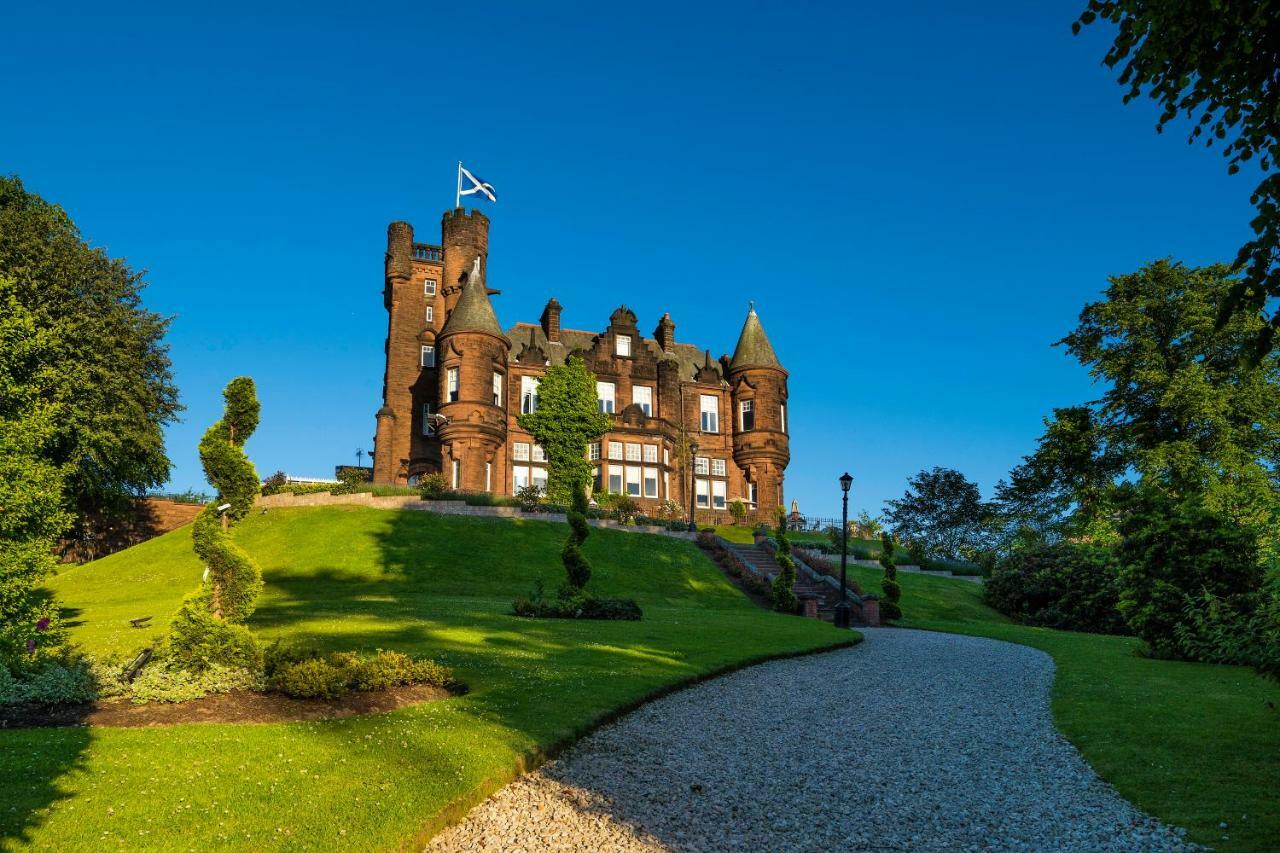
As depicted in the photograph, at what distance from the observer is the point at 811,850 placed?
795cm

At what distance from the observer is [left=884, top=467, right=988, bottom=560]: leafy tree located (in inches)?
2923

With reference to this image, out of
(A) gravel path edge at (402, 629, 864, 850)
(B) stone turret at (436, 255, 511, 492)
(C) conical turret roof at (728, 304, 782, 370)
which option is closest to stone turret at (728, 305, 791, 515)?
(C) conical turret roof at (728, 304, 782, 370)

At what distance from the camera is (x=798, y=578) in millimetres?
38656

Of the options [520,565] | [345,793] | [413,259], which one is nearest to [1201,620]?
[345,793]

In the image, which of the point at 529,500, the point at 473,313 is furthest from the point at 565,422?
the point at 529,500

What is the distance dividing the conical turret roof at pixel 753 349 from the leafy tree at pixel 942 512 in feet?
75.4

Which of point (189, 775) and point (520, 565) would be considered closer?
point (189, 775)

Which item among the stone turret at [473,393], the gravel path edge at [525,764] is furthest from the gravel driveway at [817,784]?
the stone turret at [473,393]

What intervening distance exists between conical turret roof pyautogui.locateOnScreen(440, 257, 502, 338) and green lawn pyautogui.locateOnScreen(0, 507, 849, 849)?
1821 cm

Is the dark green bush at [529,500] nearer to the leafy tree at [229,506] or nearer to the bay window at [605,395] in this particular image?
the bay window at [605,395]

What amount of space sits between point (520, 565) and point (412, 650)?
2010 centimetres

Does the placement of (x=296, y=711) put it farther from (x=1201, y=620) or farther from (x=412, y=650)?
(x=1201, y=620)

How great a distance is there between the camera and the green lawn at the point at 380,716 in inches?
309

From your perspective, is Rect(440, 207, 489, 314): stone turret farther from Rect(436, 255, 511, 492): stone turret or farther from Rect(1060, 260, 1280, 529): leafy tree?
Rect(1060, 260, 1280, 529): leafy tree
